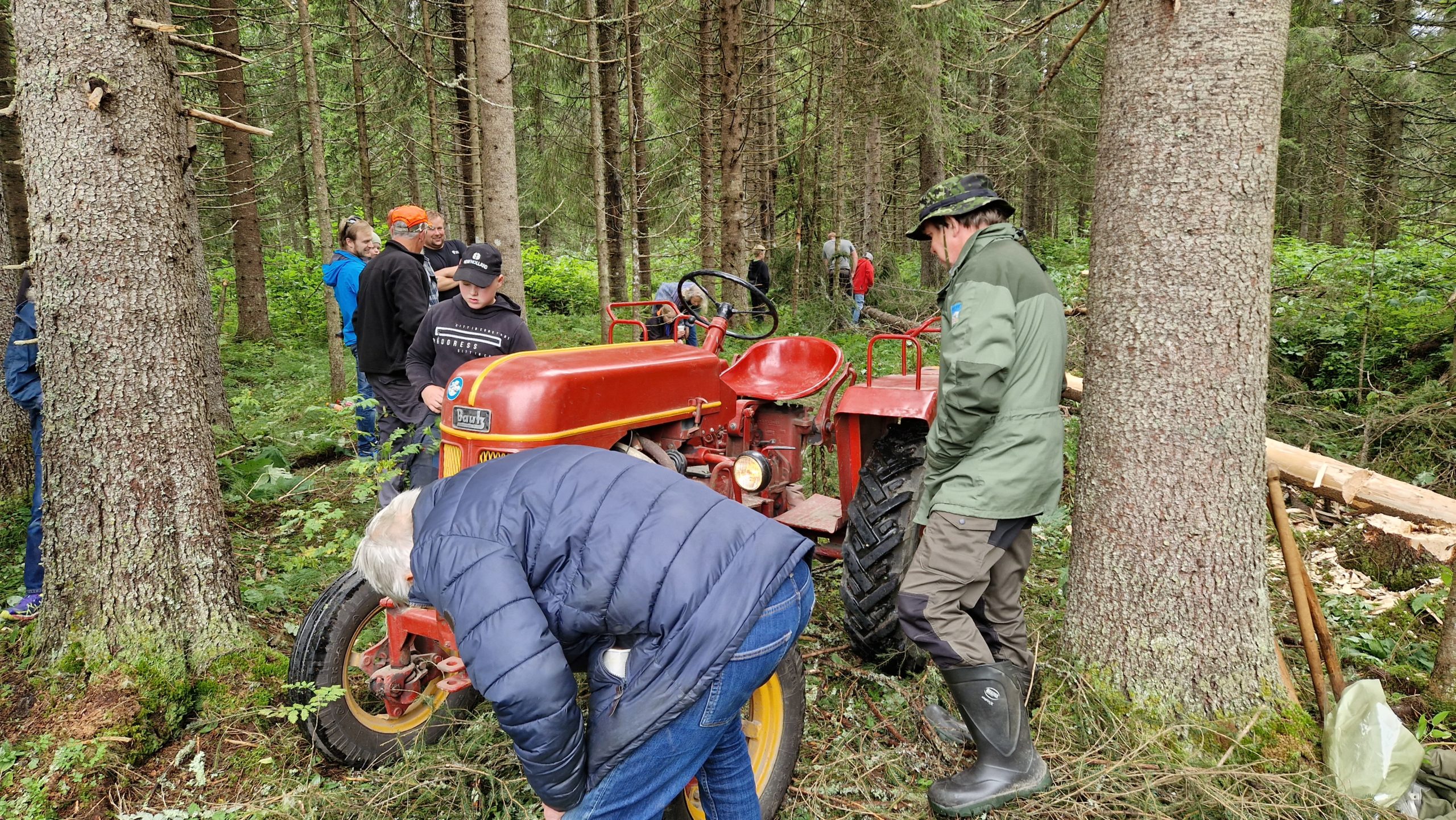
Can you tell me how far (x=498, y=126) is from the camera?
19.9 feet

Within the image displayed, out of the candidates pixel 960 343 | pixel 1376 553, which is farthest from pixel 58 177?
pixel 1376 553

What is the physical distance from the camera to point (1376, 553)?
395 centimetres

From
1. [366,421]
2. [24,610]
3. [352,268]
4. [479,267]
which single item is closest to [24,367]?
[24,610]

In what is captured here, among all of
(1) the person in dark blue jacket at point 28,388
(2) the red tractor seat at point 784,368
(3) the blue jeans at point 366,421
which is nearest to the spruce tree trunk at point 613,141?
(3) the blue jeans at point 366,421

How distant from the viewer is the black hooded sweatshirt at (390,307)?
471 cm

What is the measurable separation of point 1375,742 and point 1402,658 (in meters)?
1.07

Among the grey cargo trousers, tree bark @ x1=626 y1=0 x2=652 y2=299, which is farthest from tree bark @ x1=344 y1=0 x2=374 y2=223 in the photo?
the grey cargo trousers

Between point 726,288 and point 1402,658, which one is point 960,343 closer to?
point 1402,658

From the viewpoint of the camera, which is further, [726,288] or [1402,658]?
[726,288]

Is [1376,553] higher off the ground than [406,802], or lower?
higher

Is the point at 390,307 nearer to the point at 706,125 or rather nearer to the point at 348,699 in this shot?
the point at 348,699

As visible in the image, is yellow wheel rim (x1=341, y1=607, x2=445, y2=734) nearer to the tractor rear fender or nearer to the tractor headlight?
the tractor headlight

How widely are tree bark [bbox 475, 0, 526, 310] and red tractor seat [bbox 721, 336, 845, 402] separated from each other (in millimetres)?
2417

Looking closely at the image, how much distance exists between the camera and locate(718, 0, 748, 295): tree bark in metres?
8.45
